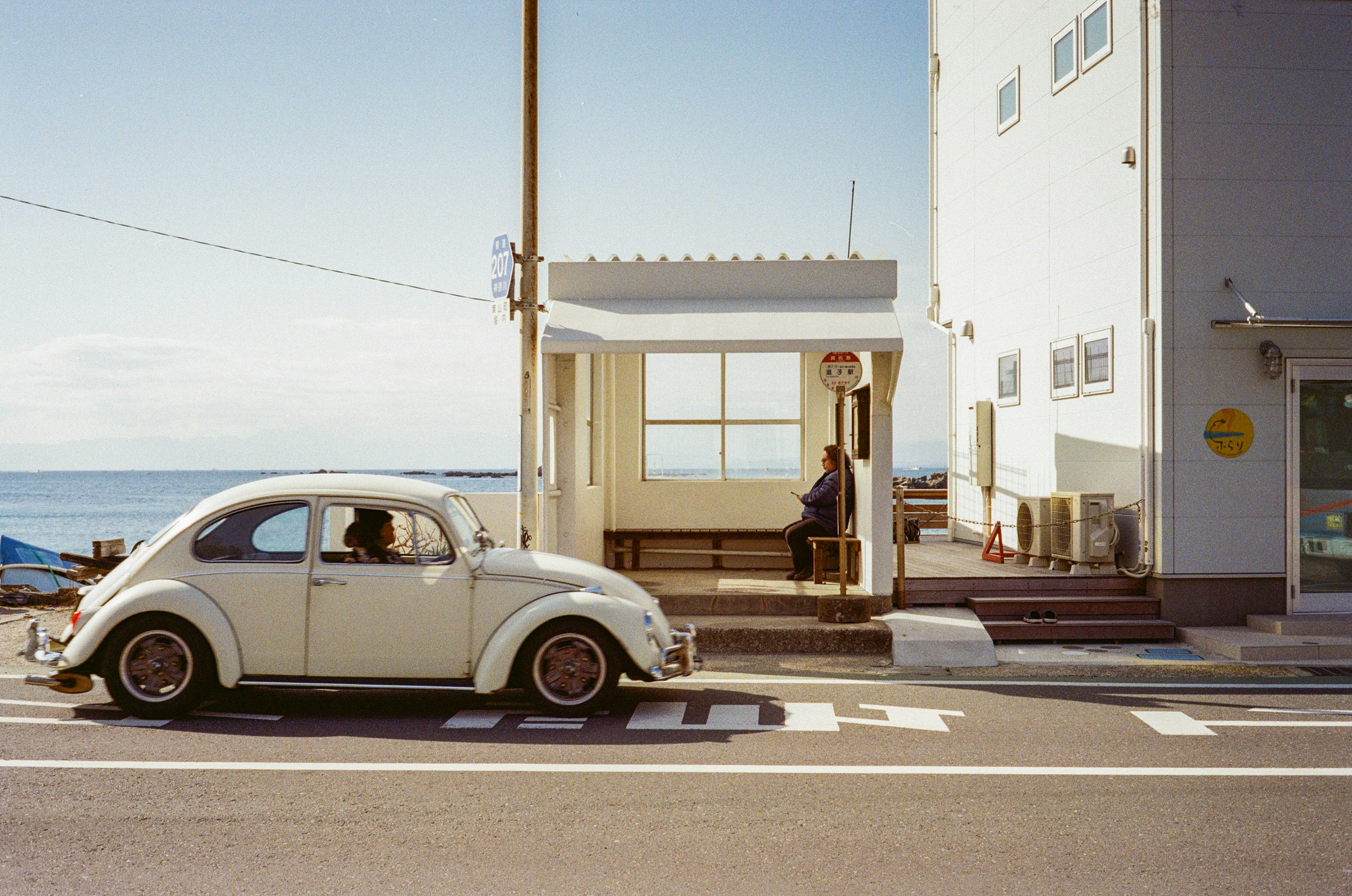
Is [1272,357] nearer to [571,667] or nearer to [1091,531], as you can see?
[1091,531]

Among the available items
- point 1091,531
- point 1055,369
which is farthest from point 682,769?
point 1055,369

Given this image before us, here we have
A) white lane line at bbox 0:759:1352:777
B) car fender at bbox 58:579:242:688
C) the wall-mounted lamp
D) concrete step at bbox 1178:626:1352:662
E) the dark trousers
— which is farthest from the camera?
the dark trousers

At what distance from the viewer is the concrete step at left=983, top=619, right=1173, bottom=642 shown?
11477 mm

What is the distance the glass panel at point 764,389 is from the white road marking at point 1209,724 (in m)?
8.04

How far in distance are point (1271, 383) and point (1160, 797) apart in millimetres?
7293

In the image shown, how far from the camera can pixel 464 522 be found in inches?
320

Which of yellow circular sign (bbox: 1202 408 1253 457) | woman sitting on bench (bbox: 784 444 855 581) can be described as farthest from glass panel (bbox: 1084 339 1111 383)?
woman sitting on bench (bbox: 784 444 855 581)

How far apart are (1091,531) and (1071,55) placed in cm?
604

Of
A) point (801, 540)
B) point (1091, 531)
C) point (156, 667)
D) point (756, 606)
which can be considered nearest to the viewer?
point (156, 667)

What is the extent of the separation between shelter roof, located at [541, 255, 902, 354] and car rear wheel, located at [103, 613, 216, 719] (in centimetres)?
471

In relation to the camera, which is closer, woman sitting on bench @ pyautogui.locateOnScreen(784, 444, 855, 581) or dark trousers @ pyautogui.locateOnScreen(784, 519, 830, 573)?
woman sitting on bench @ pyautogui.locateOnScreen(784, 444, 855, 581)

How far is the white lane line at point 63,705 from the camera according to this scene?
308 inches

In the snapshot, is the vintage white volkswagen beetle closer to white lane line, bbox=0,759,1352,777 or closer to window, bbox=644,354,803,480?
white lane line, bbox=0,759,1352,777

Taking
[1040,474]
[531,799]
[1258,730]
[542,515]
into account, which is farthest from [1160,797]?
[1040,474]
